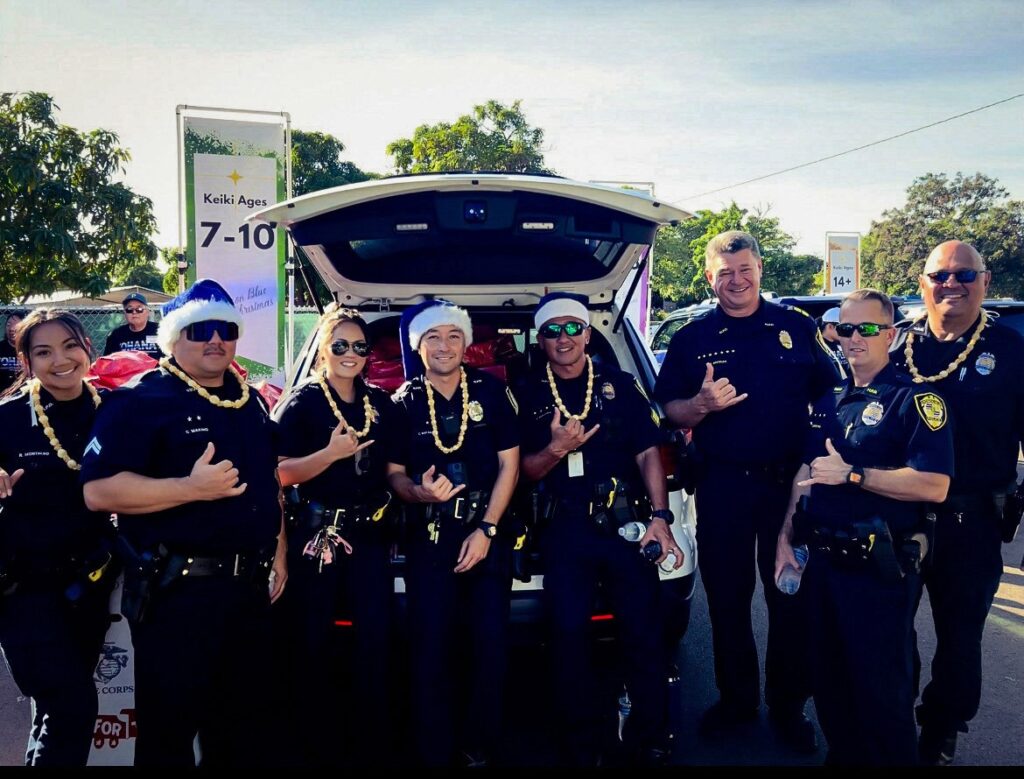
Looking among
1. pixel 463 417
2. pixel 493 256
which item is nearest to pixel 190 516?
pixel 463 417

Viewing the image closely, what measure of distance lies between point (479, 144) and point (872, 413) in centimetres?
2265

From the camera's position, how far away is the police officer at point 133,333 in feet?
25.1

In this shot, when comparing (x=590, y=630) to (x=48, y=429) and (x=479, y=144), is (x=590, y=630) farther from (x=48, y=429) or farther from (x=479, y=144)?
(x=479, y=144)

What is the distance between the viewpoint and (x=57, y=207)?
31.0ft

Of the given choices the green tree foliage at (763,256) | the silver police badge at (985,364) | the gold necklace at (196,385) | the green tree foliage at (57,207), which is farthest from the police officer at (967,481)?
the green tree foliage at (763,256)

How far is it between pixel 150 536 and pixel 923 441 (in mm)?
2469

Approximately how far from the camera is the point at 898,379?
2580mm

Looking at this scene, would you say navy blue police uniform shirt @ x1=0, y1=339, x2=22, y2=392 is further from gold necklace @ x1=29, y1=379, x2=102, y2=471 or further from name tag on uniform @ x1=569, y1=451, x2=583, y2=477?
name tag on uniform @ x1=569, y1=451, x2=583, y2=477

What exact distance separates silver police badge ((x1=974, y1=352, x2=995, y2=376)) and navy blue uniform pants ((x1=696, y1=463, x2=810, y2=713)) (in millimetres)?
823

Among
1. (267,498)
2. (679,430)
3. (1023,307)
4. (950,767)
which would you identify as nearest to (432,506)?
(267,498)

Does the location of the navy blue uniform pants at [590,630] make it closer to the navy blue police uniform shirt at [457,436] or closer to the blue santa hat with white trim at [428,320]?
the navy blue police uniform shirt at [457,436]

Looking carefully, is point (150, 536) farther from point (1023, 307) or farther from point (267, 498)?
point (1023, 307)

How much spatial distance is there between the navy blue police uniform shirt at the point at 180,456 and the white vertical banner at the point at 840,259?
16.3m

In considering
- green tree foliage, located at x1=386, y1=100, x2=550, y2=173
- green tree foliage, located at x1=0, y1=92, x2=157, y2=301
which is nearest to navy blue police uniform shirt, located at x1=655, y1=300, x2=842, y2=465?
green tree foliage, located at x1=0, y1=92, x2=157, y2=301
